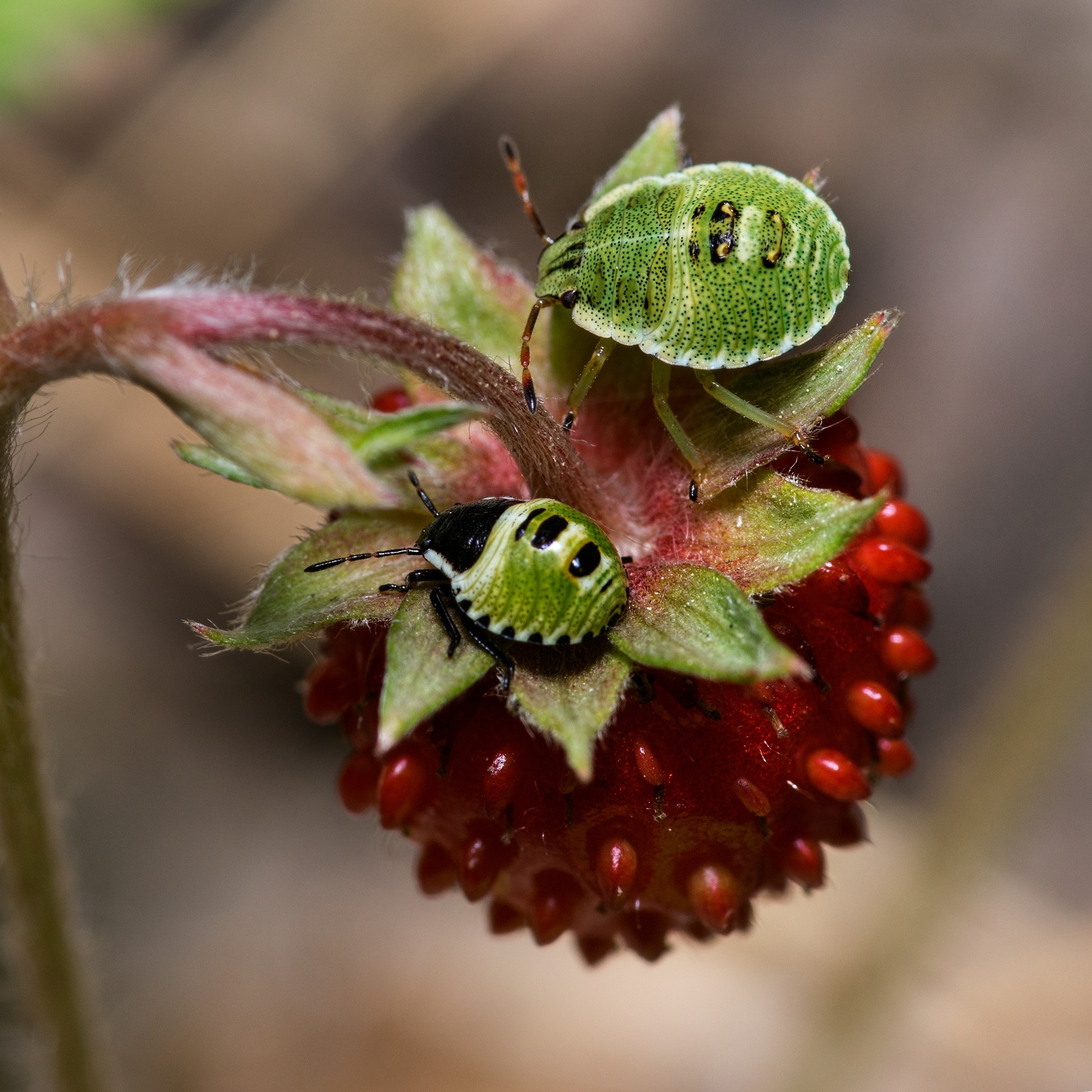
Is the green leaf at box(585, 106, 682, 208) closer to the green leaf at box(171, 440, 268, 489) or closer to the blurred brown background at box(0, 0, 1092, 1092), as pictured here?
the green leaf at box(171, 440, 268, 489)

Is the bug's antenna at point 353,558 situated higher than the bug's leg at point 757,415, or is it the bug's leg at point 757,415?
the bug's leg at point 757,415

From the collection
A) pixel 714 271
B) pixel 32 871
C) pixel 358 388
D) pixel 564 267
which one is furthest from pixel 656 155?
pixel 358 388

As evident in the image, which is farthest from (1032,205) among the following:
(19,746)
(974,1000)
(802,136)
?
(19,746)

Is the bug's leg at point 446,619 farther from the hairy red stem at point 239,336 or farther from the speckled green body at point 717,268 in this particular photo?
the speckled green body at point 717,268

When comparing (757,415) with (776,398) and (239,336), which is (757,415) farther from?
(239,336)

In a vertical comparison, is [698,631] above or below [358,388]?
→ below

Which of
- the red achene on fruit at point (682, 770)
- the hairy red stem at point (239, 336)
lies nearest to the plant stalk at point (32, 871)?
the hairy red stem at point (239, 336)
